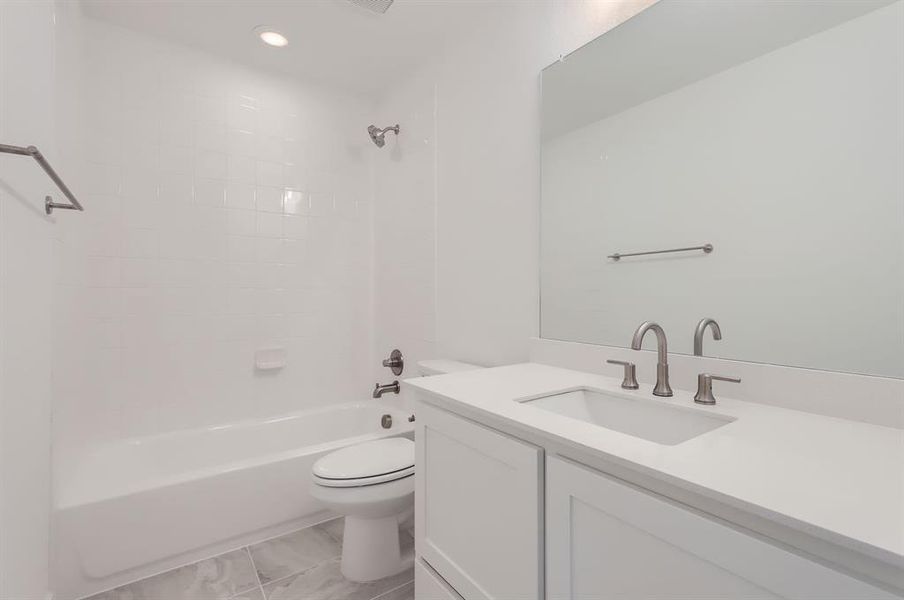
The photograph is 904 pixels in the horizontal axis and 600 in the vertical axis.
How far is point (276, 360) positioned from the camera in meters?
2.46

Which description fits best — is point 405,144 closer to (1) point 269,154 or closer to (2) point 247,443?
(1) point 269,154

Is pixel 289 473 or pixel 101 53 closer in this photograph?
pixel 289 473

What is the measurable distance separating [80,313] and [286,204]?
115 cm

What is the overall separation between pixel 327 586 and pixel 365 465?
47cm

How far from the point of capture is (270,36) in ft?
6.91

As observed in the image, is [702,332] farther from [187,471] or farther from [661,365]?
[187,471]

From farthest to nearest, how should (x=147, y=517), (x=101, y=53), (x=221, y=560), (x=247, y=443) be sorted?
(x=247, y=443) < (x=101, y=53) < (x=221, y=560) < (x=147, y=517)

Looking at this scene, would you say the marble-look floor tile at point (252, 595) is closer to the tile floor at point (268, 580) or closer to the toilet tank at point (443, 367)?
the tile floor at point (268, 580)

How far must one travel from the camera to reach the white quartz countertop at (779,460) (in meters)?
0.49

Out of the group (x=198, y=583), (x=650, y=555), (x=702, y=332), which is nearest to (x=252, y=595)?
(x=198, y=583)

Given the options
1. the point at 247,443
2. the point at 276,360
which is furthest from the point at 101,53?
the point at 247,443

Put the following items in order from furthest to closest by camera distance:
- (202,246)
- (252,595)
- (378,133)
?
(378,133), (202,246), (252,595)

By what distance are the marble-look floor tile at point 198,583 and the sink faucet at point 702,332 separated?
1.75 metres

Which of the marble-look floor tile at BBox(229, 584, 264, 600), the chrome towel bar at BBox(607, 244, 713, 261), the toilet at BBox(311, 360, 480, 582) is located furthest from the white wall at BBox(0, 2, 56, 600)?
the chrome towel bar at BBox(607, 244, 713, 261)
